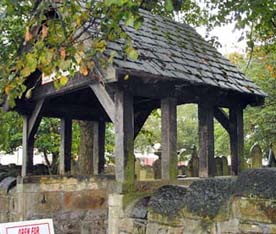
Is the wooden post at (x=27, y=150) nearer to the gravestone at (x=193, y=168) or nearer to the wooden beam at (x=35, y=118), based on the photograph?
the wooden beam at (x=35, y=118)

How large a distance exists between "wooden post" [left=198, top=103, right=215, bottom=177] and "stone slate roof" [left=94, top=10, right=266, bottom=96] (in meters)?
0.47

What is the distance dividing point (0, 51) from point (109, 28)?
309cm

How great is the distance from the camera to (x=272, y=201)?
10.5ft

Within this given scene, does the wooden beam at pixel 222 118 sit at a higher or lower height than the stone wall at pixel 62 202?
higher

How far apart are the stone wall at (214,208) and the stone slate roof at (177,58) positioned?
1.69 metres

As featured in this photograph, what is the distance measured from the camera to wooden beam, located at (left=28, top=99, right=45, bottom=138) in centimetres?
706

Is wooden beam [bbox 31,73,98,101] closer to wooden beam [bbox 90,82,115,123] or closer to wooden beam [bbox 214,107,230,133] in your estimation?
wooden beam [bbox 90,82,115,123]

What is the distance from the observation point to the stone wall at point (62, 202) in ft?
23.6

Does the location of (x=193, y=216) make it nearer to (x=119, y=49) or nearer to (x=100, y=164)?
(x=119, y=49)

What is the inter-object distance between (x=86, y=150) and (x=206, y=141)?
3825mm

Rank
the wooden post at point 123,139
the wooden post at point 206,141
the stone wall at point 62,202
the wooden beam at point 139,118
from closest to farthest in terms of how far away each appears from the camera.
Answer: the wooden post at point 123,139 < the wooden post at point 206,141 < the stone wall at point 62,202 < the wooden beam at point 139,118

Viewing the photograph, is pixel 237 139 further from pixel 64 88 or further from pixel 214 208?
pixel 214 208

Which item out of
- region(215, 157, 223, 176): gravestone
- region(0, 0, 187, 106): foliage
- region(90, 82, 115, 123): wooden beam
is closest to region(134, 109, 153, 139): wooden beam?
region(215, 157, 223, 176): gravestone

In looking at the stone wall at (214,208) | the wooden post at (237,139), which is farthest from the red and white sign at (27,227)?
the wooden post at (237,139)
